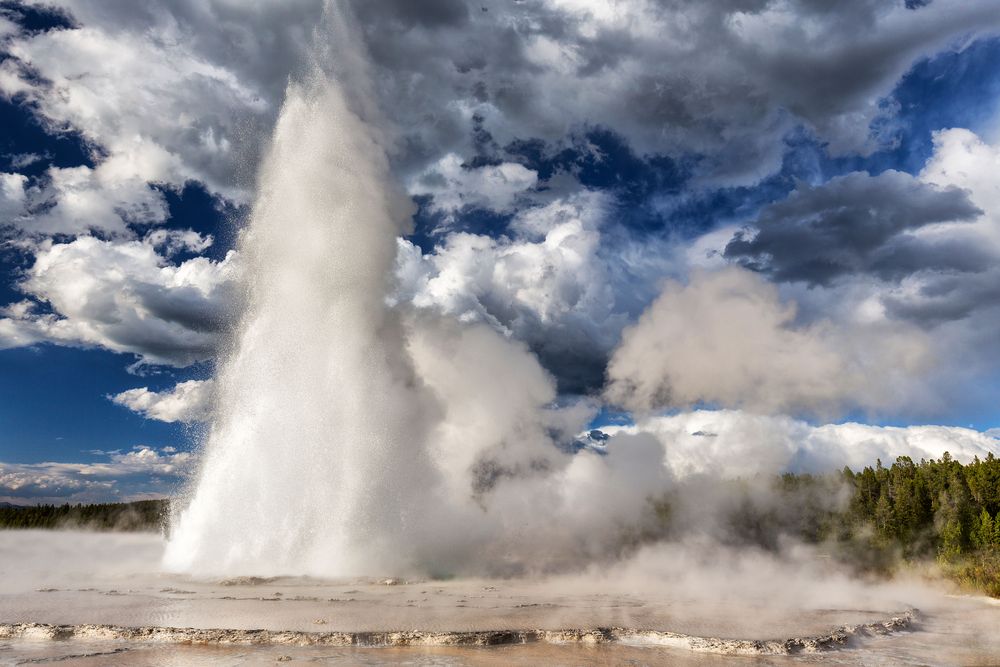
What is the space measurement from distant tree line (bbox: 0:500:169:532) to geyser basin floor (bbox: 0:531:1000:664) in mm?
53293

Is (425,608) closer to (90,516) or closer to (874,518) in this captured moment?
(874,518)

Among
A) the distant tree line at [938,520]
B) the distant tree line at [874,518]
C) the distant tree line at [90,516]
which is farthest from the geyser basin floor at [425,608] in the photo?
the distant tree line at [90,516]

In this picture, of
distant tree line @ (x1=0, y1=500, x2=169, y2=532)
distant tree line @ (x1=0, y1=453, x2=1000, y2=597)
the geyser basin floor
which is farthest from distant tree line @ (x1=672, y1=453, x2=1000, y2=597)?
distant tree line @ (x1=0, y1=500, x2=169, y2=532)

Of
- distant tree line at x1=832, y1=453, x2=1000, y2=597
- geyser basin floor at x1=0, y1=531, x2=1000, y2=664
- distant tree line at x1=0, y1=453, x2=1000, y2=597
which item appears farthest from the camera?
distant tree line at x1=832, y1=453, x2=1000, y2=597

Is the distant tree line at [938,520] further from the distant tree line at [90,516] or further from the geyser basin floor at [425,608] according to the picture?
the distant tree line at [90,516]

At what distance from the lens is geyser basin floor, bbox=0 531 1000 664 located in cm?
1298

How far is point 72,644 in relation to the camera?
38.3ft

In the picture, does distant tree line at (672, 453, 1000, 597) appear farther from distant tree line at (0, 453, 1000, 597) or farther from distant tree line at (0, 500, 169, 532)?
distant tree line at (0, 500, 169, 532)

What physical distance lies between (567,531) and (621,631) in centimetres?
1465

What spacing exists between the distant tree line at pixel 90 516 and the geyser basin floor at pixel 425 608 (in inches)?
2098

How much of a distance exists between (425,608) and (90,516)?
79.7m

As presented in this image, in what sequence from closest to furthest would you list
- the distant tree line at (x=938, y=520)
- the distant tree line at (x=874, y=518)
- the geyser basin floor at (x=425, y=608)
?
the geyser basin floor at (x=425, y=608) → the distant tree line at (x=874, y=518) → the distant tree line at (x=938, y=520)

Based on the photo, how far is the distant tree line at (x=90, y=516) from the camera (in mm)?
69125

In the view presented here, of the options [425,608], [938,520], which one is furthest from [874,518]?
[425,608]
